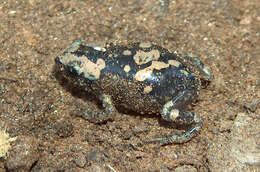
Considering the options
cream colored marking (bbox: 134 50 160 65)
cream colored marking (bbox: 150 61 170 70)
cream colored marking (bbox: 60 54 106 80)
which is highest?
cream colored marking (bbox: 134 50 160 65)

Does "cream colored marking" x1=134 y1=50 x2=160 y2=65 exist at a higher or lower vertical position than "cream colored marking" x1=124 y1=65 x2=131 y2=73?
higher

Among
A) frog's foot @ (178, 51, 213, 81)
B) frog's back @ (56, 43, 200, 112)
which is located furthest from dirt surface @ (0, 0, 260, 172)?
frog's back @ (56, 43, 200, 112)

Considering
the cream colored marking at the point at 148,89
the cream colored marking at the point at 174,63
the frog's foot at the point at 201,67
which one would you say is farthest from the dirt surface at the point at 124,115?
the cream colored marking at the point at 174,63

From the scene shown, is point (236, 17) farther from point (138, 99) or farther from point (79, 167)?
point (79, 167)

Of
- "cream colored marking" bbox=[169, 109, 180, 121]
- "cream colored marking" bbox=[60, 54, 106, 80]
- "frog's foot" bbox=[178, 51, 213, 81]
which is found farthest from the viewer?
"frog's foot" bbox=[178, 51, 213, 81]

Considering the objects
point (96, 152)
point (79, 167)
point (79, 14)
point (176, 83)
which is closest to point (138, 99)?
point (176, 83)

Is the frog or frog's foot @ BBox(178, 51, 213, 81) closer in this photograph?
the frog

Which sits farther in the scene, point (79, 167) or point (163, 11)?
point (163, 11)

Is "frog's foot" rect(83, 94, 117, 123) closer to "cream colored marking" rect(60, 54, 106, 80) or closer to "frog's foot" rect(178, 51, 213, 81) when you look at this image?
"cream colored marking" rect(60, 54, 106, 80)
